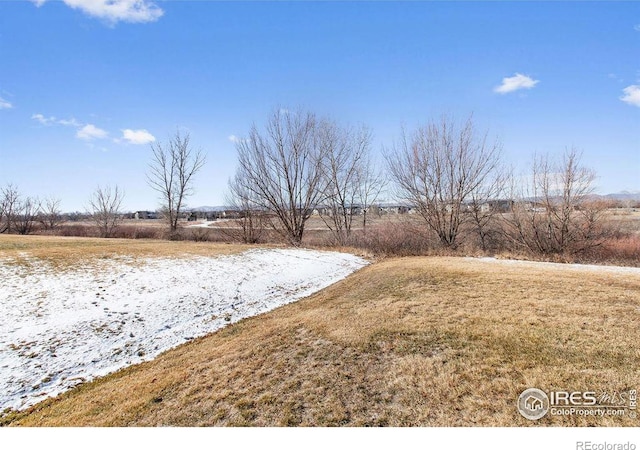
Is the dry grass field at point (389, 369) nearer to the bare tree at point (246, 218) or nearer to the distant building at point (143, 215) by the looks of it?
the bare tree at point (246, 218)

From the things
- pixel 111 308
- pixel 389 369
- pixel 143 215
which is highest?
pixel 143 215

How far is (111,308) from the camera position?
7539mm

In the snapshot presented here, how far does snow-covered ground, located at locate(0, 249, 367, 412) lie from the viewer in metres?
5.07

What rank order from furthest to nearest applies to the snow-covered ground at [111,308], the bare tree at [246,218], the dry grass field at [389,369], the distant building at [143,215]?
the distant building at [143,215] < the bare tree at [246,218] < the snow-covered ground at [111,308] < the dry grass field at [389,369]

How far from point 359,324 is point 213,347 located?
290 centimetres

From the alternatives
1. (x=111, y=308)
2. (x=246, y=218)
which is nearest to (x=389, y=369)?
(x=111, y=308)

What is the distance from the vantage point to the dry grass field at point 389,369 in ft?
9.95

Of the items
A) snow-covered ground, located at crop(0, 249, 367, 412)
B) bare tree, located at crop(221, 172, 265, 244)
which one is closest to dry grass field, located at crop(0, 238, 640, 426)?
snow-covered ground, located at crop(0, 249, 367, 412)

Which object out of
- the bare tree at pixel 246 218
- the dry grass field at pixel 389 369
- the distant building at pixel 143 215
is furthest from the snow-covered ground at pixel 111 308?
the distant building at pixel 143 215

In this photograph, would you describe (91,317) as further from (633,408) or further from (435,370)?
(633,408)

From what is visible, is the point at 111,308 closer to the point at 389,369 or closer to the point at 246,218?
the point at 389,369

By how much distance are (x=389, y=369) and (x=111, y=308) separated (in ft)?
24.1

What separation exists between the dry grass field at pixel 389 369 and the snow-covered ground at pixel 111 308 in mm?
692

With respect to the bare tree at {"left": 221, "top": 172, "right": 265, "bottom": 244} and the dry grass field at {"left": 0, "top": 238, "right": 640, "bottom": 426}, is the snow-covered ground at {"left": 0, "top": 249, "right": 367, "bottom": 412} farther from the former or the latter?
the bare tree at {"left": 221, "top": 172, "right": 265, "bottom": 244}
